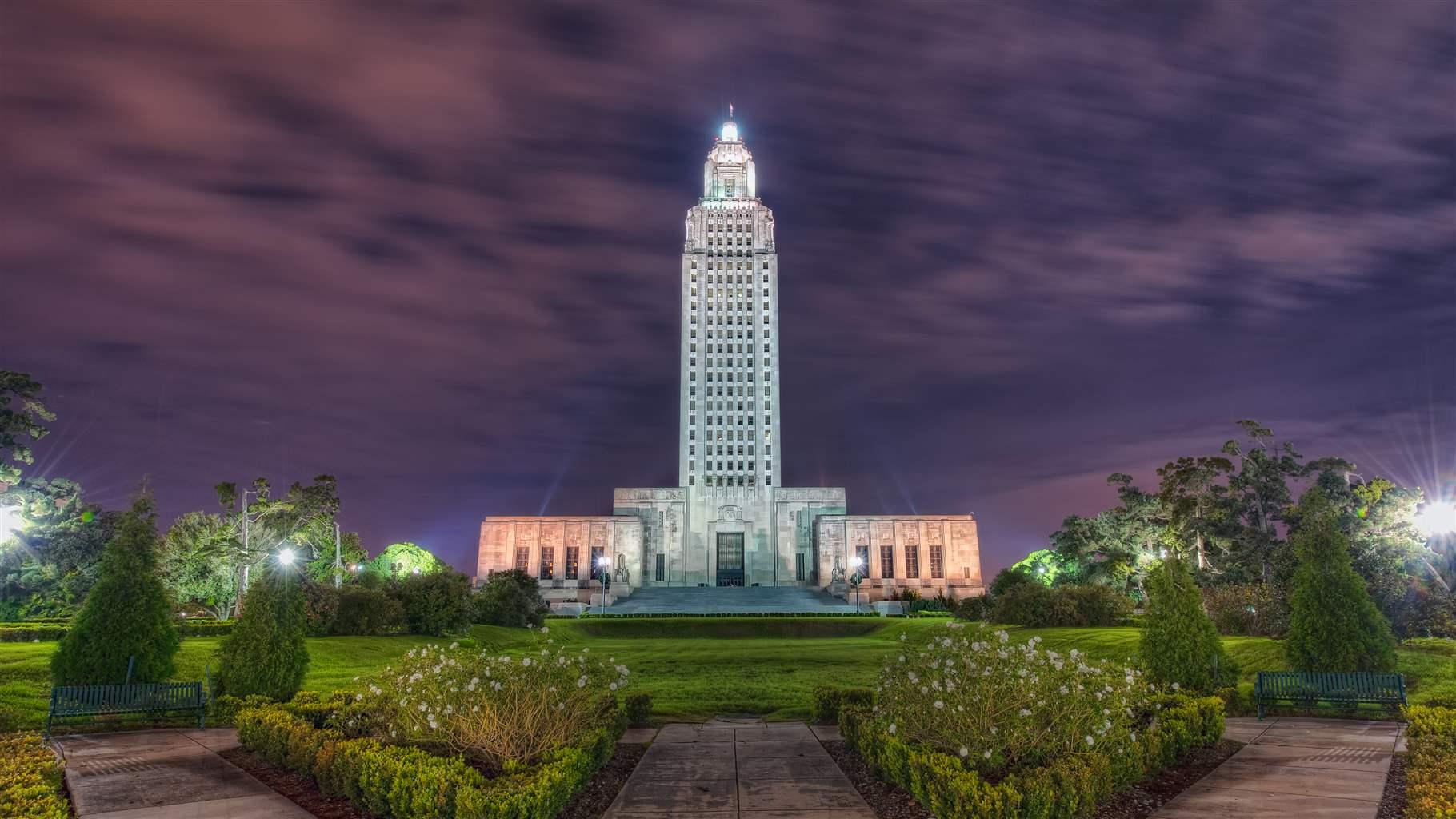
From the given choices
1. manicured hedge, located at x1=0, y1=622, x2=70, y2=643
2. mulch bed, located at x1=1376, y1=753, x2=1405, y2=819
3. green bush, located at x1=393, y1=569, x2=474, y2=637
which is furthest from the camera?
green bush, located at x1=393, y1=569, x2=474, y2=637

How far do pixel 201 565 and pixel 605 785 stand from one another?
3953 cm

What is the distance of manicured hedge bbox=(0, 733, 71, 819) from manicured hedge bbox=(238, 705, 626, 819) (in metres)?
→ 2.25

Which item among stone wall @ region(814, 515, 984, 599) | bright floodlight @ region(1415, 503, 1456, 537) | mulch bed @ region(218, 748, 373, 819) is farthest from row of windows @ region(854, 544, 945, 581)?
mulch bed @ region(218, 748, 373, 819)

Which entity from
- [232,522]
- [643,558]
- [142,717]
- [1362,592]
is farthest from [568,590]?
[1362,592]

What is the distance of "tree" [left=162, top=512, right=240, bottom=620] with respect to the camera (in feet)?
131

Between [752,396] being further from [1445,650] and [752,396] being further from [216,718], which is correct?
[216,718]

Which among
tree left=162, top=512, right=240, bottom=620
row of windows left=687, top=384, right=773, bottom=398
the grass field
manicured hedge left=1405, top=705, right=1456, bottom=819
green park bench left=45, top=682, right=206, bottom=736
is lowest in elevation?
the grass field

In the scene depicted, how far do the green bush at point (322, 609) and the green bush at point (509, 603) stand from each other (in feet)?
25.5

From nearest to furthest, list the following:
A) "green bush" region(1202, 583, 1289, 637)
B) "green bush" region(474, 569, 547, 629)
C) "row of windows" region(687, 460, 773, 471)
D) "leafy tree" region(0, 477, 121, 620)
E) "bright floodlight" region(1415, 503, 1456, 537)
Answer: "bright floodlight" region(1415, 503, 1456, 537) → "green bush" region(1202, 583, 1289, 637) → "green bush" region(474, 569, 547, 629) → "leafy tree" region(0, 477, 121, 620) → "row of windows" region(687, 460, 773, 471)

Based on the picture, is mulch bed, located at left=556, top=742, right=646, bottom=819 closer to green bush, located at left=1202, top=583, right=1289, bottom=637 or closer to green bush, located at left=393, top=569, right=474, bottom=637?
green bush, located at left=393, top=569, right=474, bottom=637

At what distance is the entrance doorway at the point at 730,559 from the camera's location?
247 feet

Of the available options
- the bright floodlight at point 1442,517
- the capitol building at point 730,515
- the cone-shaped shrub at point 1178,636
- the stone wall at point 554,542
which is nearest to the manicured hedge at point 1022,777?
the cone-shaped shrub at point 1178,636

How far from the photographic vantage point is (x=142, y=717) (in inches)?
562

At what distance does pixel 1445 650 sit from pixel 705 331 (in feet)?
212
